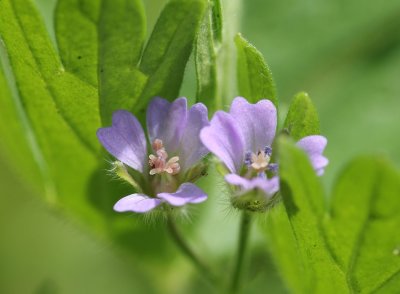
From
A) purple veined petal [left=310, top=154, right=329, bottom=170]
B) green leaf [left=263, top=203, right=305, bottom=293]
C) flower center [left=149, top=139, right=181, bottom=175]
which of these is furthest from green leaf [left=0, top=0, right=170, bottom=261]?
purple veined petal [left=310, top=154, right=329, bottom=170]

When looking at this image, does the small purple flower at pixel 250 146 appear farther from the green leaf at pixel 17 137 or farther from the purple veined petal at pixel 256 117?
the green leaf at pixel 17 137

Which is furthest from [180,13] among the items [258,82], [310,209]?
[310,209]

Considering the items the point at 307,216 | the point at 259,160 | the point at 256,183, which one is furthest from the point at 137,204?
the point at 307,216

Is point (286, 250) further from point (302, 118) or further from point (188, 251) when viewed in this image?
point (302, 118)

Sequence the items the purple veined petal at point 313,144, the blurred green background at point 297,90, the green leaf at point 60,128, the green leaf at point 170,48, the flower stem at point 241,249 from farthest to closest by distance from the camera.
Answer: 1. the blurred green background at point 297,90
2. the flower stem at point 241,249
3. the green leaf at point 60,128
4. the green leaf at point 170,48
5. the purple veined petal at point 313,144

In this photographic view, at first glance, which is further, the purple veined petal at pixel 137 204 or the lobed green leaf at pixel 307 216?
the purple veined petal at pixel 137 204

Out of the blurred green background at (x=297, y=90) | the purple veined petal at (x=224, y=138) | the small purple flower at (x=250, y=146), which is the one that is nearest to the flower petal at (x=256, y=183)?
the small purple flower at (x=250, y=146)

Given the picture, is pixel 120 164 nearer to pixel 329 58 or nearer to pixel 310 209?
pixel 310 209
